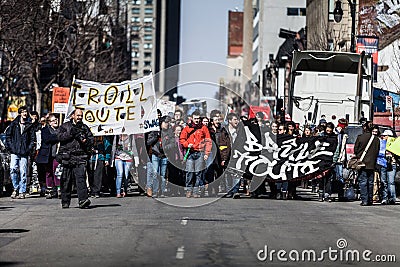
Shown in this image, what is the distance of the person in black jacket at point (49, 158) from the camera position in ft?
70.0

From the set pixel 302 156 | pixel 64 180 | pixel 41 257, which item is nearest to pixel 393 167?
pixel 302 156

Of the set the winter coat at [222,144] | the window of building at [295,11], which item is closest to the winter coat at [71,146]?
the winter coat at [222,144]

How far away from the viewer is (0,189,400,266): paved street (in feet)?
37.9

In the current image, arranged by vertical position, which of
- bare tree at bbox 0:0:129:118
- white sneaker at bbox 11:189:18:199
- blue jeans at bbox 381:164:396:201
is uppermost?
bare tree at bbox 0:0:129:118

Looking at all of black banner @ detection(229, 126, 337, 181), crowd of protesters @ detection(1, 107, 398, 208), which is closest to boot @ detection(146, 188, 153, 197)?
crowd of protesters @ detection(1, 107, 398, 208)

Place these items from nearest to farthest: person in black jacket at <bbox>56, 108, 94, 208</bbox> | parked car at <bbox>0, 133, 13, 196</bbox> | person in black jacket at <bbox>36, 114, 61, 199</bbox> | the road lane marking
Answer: the road lane marking < person in black jacket at <bbox>56, 108, 94, 208</bbox> < person in black jacket at <bbox>36, 114, 61, 199</bbox> < parked car at <bbox>0, 133, 13, 196</bbox>

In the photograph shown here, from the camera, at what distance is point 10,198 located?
2152 cm

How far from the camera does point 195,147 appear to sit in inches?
845

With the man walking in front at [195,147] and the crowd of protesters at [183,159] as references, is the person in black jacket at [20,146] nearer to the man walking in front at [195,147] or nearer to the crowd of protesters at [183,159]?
the crowd of protesters at [183,159]

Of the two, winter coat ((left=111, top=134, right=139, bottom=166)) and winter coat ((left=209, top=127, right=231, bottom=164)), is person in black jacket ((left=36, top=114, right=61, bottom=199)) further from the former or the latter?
winter coat ((left=209, top=127, right=231, bottom=164))

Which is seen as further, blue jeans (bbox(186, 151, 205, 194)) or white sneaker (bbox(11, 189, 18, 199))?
blue jeans (bbox(186, 151, 205, 194))

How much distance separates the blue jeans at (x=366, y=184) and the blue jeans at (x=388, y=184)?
0.49 metres

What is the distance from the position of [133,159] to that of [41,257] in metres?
10.4

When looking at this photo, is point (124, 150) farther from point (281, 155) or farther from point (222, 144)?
point (281, 155)
